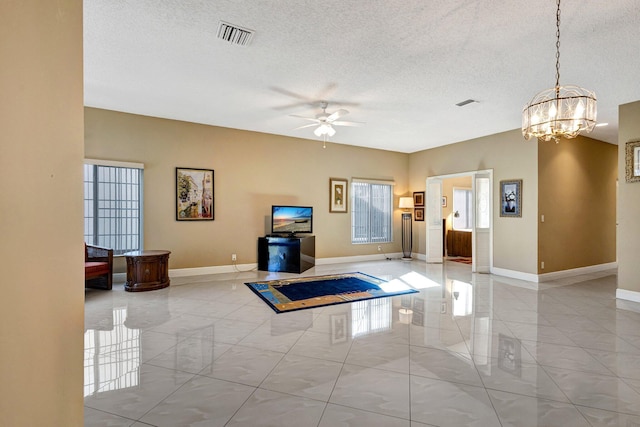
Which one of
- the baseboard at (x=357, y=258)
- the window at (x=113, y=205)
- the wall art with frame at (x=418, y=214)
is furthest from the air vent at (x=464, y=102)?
the window at (x=113, y=205)

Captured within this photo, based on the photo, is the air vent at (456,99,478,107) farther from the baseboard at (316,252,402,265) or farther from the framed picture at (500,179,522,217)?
the baseboard at (316,252,402,265)

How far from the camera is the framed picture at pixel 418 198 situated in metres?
8.44

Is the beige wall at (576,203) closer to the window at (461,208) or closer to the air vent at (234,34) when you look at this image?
the window at (461,208)

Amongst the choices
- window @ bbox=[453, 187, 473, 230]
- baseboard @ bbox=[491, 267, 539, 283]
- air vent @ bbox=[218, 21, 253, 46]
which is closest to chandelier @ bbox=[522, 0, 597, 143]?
air vent @ bbox=[218, 21, 253, 46]

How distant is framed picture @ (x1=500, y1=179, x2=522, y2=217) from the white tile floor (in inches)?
82.4

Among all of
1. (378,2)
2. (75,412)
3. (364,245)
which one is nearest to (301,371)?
(75,412)

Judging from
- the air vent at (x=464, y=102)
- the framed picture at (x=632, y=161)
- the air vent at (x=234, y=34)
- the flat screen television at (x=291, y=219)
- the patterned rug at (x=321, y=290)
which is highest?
the air vent at (x=234, y=34)

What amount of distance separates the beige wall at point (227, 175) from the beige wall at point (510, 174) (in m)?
2.31

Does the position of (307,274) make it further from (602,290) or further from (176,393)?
(602,290)

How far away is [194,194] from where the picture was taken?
20.2 feet

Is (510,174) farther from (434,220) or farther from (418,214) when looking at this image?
(418,214)

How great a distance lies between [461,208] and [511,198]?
389 centimetres

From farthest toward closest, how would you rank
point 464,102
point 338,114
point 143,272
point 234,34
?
point 143,272
point 464,102
point 338,114
point 234,34

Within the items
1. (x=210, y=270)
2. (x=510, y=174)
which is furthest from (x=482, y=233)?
(x=210, y=270)
